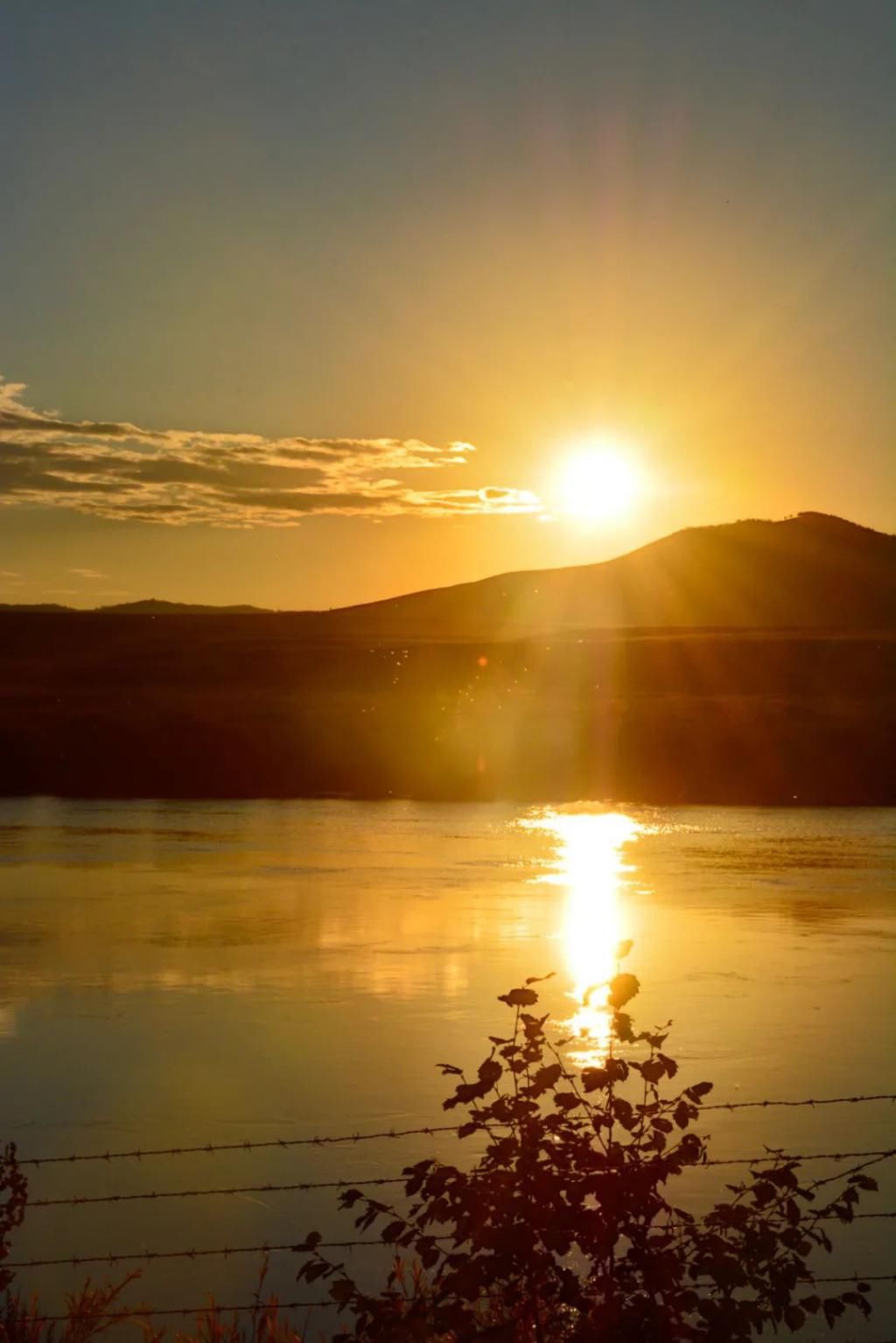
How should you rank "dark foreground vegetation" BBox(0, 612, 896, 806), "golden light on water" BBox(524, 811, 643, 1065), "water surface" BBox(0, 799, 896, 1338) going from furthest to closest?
1. "dark foreground vegetation" BBox(0, 612, 896, 806)
2. "golden light on water" BBox(524, 811, 643, 1065)
3. "water surface" BBox(0, 799, 896, 1338)

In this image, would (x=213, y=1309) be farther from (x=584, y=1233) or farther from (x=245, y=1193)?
(x=245, y=1193)

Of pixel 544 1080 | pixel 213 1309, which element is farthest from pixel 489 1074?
pixel 213 1309

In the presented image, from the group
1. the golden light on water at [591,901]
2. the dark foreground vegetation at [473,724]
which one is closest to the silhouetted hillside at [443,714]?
the dark foreground vegetation at [473,724]

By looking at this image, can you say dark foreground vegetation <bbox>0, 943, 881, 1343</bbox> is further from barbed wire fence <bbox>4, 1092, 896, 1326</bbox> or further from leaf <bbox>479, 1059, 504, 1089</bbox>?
barbed wire fence <bbox>4, 1092, 896, 1326</bbox>

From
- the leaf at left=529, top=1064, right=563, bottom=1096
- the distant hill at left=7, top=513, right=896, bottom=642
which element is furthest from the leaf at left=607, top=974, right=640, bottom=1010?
the distant hill at left=7, top=513, right=896, bottom=642

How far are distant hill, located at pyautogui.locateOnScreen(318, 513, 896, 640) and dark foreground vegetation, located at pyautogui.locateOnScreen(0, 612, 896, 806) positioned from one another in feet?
121

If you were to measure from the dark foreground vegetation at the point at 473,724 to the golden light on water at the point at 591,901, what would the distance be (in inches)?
190

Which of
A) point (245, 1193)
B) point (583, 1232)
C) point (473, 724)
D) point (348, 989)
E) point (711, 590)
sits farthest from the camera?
point (711, 590)

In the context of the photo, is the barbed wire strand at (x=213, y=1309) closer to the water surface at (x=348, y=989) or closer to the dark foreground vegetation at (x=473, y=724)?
the water surface at (x=348, y=989)

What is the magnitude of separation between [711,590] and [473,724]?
3150 inches

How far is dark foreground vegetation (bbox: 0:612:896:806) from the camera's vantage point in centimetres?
3231

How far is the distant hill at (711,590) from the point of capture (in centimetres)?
10575

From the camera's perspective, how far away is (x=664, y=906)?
56.1 ft

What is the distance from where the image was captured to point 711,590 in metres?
119
